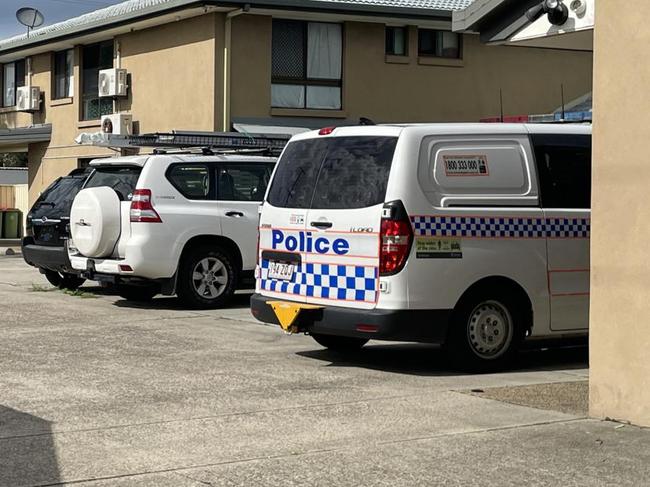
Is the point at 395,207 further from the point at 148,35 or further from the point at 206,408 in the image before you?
the point at 148,35

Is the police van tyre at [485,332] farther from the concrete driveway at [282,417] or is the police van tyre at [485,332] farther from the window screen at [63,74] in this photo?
the window screen at [63,74]

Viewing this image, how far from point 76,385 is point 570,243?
4313mm

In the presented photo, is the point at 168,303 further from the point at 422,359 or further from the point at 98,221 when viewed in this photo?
the point at 422,359

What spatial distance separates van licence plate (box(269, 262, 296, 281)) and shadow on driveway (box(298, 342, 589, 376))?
84 cm

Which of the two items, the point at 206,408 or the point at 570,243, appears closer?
the point at 206,408

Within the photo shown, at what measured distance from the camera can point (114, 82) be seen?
2669 cm

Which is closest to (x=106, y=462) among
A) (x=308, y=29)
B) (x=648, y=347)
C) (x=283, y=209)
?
(x=648, y=347)

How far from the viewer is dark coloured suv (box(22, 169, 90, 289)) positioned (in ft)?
51.7

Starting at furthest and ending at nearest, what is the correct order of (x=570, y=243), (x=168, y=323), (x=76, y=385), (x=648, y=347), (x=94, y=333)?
1. (x=168, y=323)
2. (x=94, y=333)
3. (x=570, y=243)
4. (x=76, y=385)
5. (x=648, y=347)

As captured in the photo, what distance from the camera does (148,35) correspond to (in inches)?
1033

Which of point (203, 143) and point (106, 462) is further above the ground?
point (203, 143)

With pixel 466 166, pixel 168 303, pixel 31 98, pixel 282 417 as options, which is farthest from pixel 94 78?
pixel 282 417

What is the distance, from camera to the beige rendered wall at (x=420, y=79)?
24.2m

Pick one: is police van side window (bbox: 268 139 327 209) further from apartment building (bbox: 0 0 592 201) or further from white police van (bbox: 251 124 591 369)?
apartment building (bbox: 0 0 592 201)
